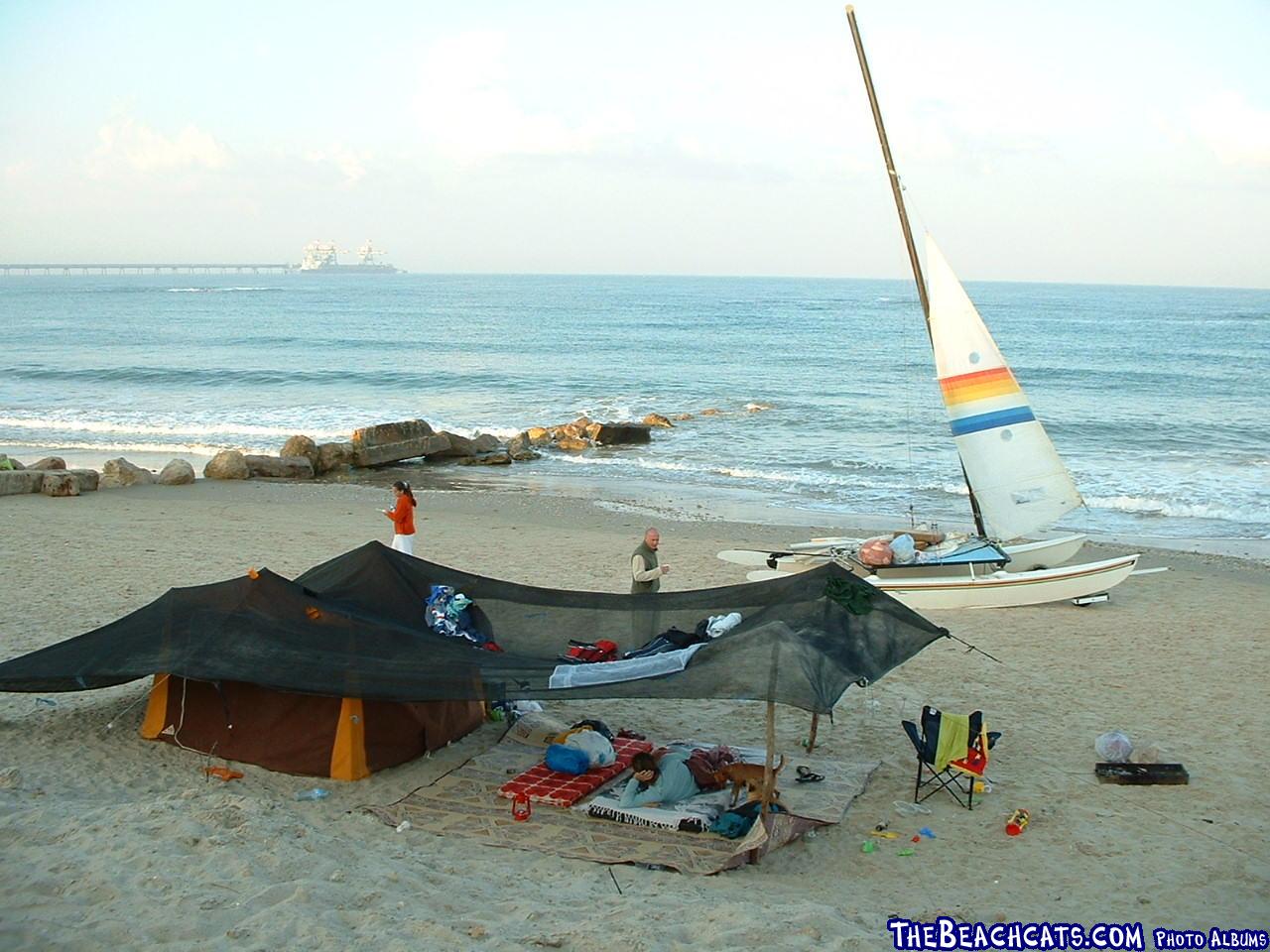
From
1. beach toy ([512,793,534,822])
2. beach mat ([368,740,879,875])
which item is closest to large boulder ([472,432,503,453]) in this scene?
beach mat ([368,740,879,875])

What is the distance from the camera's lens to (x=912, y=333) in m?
75.6

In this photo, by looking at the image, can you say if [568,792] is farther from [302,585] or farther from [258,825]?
[302,585]

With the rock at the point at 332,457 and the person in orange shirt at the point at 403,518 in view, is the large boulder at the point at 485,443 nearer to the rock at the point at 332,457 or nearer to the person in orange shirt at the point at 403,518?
the rock at the point at 332,457

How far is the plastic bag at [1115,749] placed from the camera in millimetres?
8961


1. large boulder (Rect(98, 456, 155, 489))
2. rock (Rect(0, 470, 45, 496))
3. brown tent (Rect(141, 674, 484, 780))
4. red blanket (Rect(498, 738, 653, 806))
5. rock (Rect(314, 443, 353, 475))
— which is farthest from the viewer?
rock (Rect(314, 443, 353, 475))

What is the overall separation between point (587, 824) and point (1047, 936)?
9.66 feet

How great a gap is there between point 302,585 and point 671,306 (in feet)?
336

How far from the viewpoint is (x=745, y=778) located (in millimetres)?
7895

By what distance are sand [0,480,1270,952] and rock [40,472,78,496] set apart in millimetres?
6703

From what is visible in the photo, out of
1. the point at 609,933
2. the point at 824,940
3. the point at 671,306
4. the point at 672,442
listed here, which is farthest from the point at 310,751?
the point at 671,306

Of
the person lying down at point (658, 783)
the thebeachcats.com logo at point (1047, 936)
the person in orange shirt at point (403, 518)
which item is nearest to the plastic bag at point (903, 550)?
A: the person in orange shirt at point (403, 518)

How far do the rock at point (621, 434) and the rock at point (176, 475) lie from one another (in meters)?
10.6

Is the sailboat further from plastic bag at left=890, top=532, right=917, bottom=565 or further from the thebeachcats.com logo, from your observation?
the thebeachcats.com logo

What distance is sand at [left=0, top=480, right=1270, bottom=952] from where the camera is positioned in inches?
236
